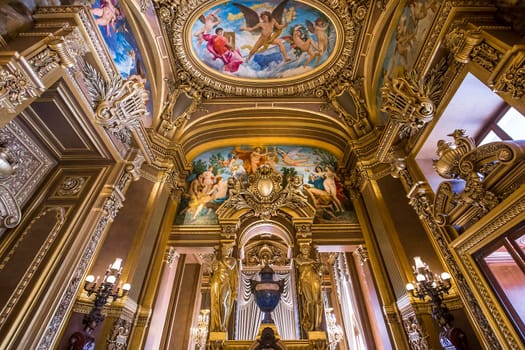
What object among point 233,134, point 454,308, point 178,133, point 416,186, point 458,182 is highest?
point 233,134

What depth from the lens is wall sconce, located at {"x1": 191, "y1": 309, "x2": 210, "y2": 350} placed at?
8891 millimetres

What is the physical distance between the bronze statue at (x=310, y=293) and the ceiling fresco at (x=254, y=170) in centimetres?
180

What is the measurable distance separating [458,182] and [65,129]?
289 inches

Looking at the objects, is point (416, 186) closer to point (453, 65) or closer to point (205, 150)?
point (453, 65)

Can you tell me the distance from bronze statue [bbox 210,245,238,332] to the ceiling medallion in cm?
614

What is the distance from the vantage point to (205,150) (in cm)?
988

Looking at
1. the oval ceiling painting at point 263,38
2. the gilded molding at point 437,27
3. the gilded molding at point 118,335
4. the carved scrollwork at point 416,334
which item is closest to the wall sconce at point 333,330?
the carved scrollwork at point 416,334

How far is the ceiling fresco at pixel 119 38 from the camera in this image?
5672mm

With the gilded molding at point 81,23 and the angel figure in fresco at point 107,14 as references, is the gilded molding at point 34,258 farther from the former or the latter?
the angel figure in fresco at point 107,14

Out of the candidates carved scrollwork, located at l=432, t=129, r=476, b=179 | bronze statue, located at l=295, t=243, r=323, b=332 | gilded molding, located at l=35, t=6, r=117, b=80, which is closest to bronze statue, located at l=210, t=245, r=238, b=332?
bronze statue, located at l=295, t=243, r=323, b=332

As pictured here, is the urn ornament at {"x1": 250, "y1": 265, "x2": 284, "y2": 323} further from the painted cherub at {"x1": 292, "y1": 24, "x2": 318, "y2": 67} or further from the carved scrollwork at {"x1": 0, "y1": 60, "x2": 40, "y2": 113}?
the painted cherub at {"x1": 292, "y1": 24, "x2": 318, "y2": 67}

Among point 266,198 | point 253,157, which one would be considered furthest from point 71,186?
point 253,157

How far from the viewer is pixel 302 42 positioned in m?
8.34

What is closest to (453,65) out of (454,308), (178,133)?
(454,308)
